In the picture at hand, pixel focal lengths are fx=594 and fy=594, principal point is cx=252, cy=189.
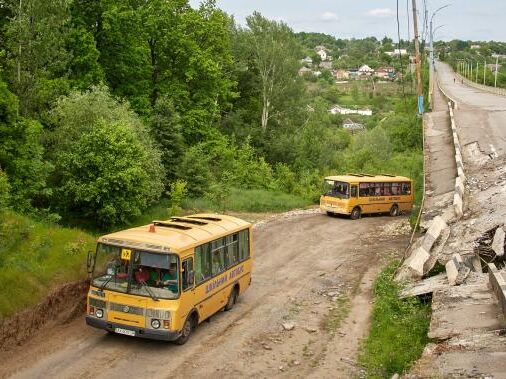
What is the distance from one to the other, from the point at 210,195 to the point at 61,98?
1033cm

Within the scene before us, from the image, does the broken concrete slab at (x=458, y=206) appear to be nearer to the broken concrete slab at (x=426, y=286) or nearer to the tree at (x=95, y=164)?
the broken concrete slab at (x=426, y=286)

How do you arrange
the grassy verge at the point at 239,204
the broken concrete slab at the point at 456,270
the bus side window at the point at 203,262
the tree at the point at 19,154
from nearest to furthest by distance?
the bus side window at the point at 203,262, the broken concrete slab at the point at 456,270, the tree at the point at 19,154, the grassy verge at the point at 239,204

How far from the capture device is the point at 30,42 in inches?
912

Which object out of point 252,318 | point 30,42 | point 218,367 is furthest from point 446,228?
point 30,42

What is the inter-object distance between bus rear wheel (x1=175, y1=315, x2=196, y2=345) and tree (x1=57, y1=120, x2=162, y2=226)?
27.9 feet

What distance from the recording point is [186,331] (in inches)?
583

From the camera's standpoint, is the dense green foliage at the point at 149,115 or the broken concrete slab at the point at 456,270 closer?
the broken concrete slab at the point at 456,270

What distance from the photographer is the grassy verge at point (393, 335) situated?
13.5 meters

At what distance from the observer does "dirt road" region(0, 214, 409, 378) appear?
1338 centimetres

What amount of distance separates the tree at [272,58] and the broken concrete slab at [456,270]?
1471 inches

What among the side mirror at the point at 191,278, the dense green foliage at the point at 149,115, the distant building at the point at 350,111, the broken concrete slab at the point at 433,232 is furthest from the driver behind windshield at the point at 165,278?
the distant building at the point at 350,111

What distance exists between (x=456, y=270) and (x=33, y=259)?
39.4ft

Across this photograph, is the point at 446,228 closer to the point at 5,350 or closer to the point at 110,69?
the point at 5,350

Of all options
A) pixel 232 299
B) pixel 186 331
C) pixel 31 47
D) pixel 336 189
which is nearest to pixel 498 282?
pixel 186 331
